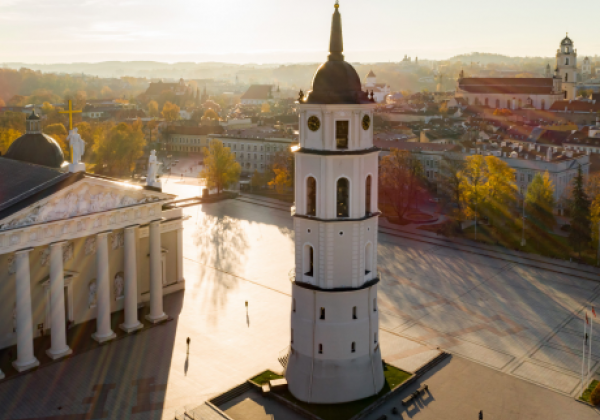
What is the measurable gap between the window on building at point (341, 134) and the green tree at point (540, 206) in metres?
40.2

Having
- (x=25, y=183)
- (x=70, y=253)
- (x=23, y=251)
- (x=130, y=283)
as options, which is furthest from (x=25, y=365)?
(x=25, y=183)

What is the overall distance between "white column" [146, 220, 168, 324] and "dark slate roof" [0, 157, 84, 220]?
694 cm

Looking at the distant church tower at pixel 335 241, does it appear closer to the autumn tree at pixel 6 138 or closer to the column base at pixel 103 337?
the column base at pixel 103 337

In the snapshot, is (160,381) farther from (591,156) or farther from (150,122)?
(150,122)

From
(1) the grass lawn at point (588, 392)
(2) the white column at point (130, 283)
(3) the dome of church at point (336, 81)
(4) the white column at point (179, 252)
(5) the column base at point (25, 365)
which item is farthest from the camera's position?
(4) the white column at point (179, 252)

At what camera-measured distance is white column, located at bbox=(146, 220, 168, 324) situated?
1566 inches

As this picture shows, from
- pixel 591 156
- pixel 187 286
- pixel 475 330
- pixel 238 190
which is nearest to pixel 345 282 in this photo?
pixel 475 330

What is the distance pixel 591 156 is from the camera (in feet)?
293

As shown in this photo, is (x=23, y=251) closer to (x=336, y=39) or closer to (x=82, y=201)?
(x=82, y=201)

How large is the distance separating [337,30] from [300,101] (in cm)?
372

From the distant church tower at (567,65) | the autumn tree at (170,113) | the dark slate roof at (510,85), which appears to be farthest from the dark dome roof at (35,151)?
the distant church tower at (567,65)

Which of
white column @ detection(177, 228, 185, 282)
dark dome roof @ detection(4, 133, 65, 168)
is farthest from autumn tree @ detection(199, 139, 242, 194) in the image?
white column @ detection(177, 228, 185, 282)

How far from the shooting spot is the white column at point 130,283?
124ft

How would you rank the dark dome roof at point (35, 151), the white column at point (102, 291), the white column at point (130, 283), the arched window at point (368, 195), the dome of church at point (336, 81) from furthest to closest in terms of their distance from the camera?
the dark dome roof at point (35, 151) < the white column at point (130, 283) < the white column at point (102, 291) < the arched window at point (368, 195) < the dome of church at point (336, 81)
